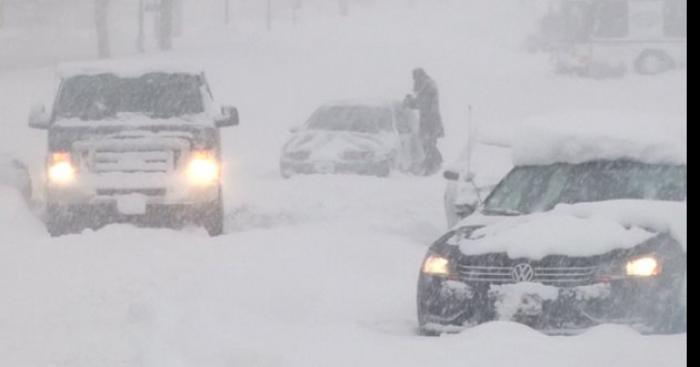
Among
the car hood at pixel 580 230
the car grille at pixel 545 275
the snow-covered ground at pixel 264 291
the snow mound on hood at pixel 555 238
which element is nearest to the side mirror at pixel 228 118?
the snow-covered ground at pixel 264 291

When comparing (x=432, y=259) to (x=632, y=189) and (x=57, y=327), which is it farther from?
(x=57, y=327)

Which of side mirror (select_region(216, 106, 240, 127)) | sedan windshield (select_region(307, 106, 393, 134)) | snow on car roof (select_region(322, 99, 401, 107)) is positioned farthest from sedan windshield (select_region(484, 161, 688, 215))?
snow on car roof (select_region(322, 99, 401, 107))

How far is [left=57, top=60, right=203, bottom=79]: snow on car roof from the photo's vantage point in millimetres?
14789

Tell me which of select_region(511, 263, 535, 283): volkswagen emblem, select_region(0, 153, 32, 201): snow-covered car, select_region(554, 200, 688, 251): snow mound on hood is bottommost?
select_region(0, 153, 32, 201): snow-covered car

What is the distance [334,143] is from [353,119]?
1.40 meters

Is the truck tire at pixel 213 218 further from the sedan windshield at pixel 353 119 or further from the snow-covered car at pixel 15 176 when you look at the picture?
the sedan windshield at pixel 353 119

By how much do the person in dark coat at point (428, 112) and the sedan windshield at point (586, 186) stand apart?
12.9 metres

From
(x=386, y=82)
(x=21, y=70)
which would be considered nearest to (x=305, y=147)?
(x=386, y=82)

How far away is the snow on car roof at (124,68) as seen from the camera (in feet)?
48.5

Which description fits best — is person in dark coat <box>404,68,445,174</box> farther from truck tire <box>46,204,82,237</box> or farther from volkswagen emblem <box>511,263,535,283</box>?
volkswagen emblem <box>511,263,535,283</box>

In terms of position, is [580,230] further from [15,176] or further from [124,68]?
[15,176]

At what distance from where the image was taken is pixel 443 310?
848 centimetres

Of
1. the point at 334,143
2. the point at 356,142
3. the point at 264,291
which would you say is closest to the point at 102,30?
the point at 334,143

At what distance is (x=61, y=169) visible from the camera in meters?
13.6
